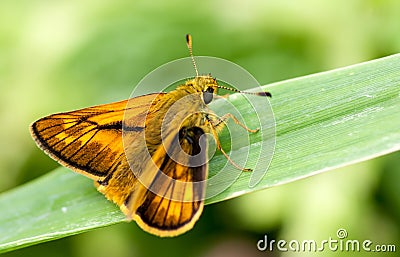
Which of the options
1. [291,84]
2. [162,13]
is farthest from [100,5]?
[291,84]

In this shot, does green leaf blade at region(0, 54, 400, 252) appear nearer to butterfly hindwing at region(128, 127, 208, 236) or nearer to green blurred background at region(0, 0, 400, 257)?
butterfly hindwing at region(128, 127, 208, 236)

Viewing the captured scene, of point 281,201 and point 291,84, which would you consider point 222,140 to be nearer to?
point 291,84

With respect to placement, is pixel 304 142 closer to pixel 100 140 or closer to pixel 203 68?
pixel 100 140

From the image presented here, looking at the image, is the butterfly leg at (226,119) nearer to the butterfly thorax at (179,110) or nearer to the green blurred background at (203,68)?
the butterfly thorax at (179,110)

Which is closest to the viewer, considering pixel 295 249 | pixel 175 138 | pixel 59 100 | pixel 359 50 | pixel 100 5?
pixel 175 138

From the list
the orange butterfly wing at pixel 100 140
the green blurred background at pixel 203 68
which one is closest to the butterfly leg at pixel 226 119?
the orange butterfly wing at pixel 100 140

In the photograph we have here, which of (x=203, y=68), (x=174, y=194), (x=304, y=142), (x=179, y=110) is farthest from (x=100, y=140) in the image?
(x=203, y=68)

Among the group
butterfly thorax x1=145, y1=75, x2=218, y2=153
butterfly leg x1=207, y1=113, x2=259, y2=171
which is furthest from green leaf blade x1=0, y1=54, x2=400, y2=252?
butterfly thorax x1=145, y1=75, x2=218, y2=153
